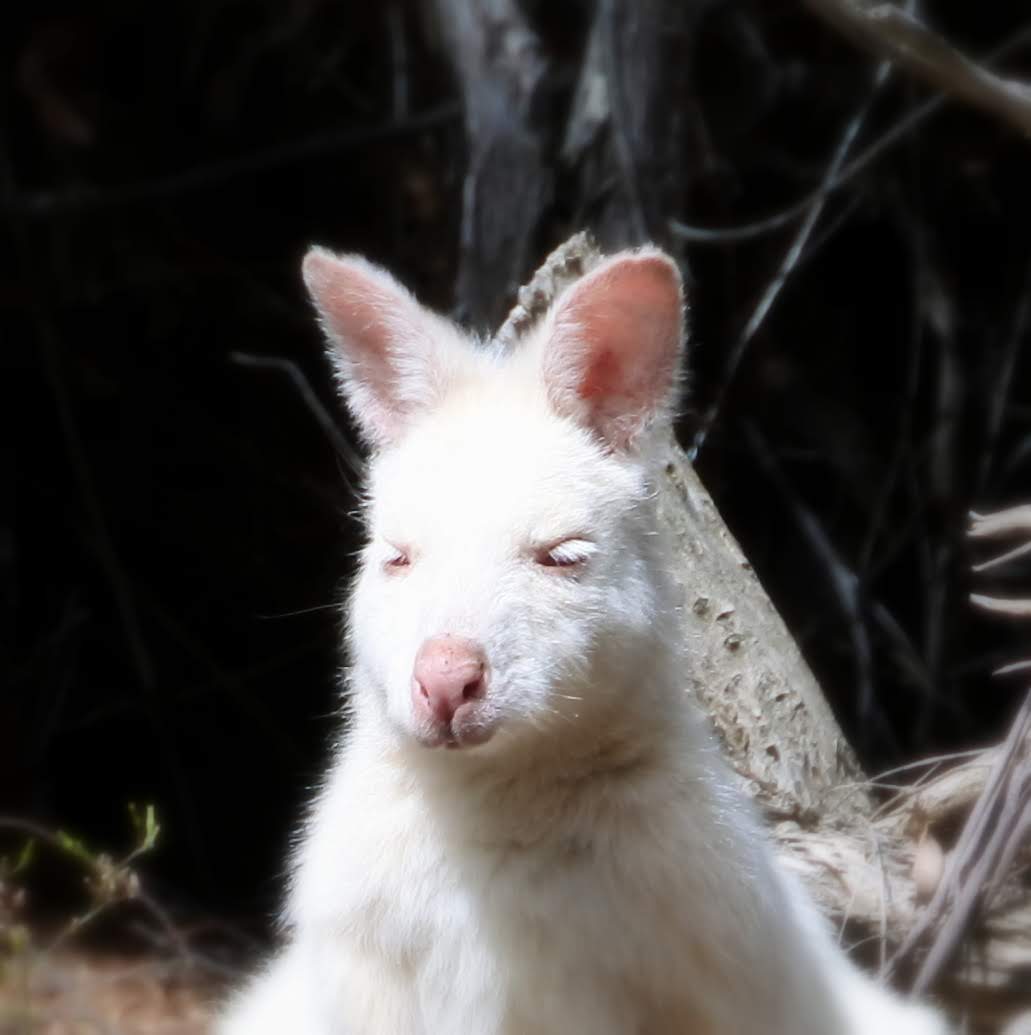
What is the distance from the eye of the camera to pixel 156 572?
538cm

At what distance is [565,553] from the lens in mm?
2168

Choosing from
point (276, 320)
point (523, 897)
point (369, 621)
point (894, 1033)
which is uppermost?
point (276, 320)

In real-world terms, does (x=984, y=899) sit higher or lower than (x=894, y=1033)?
higher

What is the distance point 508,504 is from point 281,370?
10.2 feet

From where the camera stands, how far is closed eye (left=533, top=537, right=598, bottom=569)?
7.07 ft

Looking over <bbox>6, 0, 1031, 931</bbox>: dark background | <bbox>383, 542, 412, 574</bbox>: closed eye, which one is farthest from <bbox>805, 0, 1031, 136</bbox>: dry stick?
<bbox>6, 0, 1031, 931</bbox>: dark background

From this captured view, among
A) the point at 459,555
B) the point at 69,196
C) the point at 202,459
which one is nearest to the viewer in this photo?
the point at 459,555

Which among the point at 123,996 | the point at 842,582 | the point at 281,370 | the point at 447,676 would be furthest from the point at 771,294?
the point at 123,996

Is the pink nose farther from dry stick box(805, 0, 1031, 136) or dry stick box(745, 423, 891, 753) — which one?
dry stick box(745, 423, 891, 753)

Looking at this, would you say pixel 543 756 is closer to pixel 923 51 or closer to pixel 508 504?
pixel 508 504

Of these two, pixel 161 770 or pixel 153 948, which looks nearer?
pixel 153 948

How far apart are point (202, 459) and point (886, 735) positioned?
220cm

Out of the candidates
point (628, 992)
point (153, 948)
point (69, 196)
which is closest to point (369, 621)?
point (628, 992)

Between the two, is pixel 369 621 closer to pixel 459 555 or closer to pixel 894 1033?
pixel 459 555
